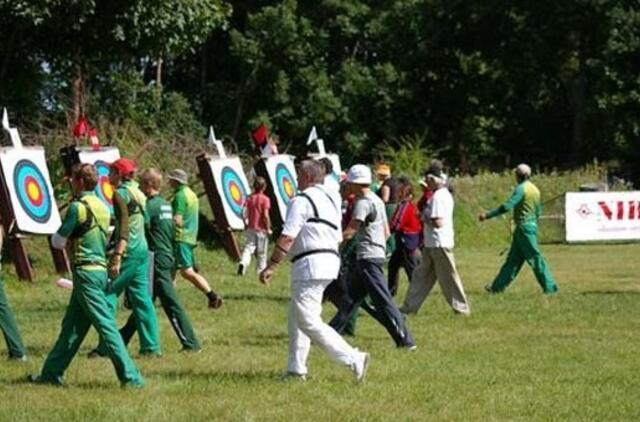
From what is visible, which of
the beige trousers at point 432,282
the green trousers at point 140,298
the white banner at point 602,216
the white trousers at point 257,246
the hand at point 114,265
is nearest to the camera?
the hand at point 114,265

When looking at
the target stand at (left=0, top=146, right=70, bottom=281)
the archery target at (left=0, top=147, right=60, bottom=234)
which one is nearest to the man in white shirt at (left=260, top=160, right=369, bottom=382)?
the target stand at (left=0, top=146, right=70, bottom=281)

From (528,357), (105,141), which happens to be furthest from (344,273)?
(105,141)

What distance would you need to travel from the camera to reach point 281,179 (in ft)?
91.8

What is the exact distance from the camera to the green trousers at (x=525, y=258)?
19.3 metres

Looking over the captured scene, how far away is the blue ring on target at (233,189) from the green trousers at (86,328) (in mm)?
15248

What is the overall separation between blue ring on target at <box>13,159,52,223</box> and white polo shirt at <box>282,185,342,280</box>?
11.2m

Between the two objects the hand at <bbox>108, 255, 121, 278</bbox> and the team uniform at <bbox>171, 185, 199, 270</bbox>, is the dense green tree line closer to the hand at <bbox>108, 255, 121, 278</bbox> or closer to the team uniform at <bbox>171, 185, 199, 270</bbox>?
the team uniform at <bbox>171, 185, 199, 270</bbox>

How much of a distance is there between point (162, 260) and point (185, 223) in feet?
6.83

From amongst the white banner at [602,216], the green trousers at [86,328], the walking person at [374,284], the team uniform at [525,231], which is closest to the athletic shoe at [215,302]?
the walking person at [374,284]

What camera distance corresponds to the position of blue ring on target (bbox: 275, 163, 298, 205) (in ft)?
91.2

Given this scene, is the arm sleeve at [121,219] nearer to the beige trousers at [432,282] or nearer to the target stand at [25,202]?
the beige trousers at [432,282]

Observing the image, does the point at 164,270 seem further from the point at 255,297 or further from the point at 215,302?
the point at 255,297

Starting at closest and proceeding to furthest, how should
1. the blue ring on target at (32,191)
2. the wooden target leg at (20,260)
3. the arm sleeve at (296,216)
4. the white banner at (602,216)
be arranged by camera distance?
the arm sleeve at (296,216) < the wooden target leg at (20,260) < the blue ring on target at (32,191) < the white banner at (602,216)

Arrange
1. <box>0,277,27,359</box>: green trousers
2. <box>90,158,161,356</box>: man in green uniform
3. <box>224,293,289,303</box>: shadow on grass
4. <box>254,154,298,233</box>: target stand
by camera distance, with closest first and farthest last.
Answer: <box>90,158,161,356</box>: man in green uniform
<box>0,277,27,359</box>: green trousers
<box>224,293,289,303</box>: shadow on grass
<box>254,154,298,233</box>: target stand
